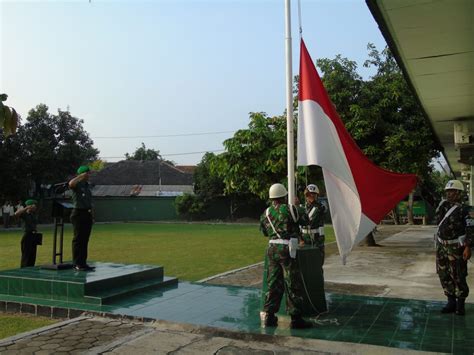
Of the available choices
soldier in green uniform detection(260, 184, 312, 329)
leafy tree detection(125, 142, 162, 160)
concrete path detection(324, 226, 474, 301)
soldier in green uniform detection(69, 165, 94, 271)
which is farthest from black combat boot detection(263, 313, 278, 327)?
leafy tree detection(125, 142, 162, 160)

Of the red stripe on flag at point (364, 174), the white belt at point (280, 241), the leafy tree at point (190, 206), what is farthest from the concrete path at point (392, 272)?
the leafy tree at point (190, 206)

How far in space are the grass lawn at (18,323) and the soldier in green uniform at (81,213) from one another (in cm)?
149

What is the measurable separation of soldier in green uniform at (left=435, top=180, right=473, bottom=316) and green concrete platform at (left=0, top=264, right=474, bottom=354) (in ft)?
0.86

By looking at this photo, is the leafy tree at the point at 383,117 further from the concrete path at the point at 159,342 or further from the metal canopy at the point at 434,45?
the concrete path at the point at 159,342

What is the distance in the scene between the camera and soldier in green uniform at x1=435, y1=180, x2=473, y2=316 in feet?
19.5

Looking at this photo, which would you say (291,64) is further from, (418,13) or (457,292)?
(457,292)

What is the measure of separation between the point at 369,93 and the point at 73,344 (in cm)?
1086

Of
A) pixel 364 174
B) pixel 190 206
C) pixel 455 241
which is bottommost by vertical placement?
pixel 455 241

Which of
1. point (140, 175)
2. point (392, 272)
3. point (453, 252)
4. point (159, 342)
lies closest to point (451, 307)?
point (453, 252)

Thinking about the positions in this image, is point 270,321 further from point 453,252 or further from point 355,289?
point 355,289

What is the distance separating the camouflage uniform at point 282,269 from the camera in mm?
5484

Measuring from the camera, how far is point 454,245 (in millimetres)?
6020

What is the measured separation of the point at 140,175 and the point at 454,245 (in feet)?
153

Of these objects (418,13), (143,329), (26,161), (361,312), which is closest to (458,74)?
(418,13)
